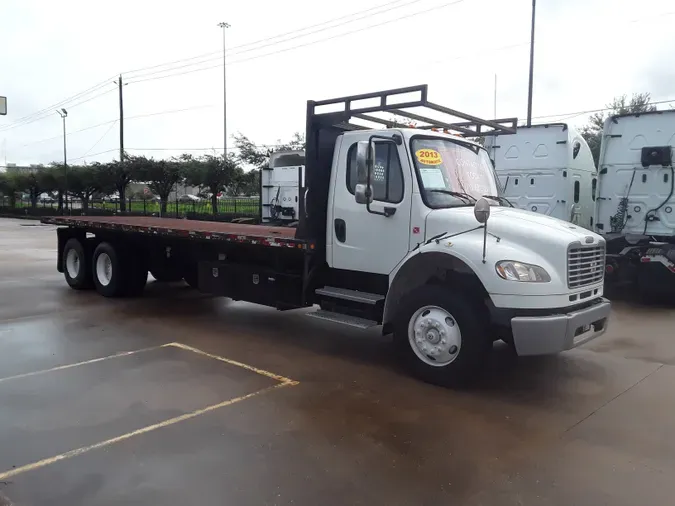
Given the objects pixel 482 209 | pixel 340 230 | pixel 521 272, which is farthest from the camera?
pixel 340 230

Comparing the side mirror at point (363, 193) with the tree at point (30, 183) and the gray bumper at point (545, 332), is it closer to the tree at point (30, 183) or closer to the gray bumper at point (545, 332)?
the gray bumper at point (545, 332)

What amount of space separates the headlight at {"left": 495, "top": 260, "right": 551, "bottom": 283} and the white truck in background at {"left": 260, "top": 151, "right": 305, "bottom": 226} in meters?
16.4

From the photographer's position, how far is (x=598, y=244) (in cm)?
602

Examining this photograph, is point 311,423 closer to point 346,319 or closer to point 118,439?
point 118,439

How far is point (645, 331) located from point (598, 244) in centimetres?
297

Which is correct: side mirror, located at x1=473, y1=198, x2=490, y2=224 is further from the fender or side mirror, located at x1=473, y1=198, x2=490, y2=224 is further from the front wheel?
the front wheel

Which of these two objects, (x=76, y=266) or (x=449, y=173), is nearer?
(x=449, y=173)

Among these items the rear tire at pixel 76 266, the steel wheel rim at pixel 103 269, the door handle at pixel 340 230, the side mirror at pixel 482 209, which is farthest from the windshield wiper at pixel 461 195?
the rear tire at pixel 76 266

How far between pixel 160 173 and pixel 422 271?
32.6 metres

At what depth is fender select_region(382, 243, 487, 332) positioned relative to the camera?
18.3ft

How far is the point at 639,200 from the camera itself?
34.6ft

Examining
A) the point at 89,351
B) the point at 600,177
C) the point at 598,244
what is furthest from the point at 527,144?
the point at 89,351

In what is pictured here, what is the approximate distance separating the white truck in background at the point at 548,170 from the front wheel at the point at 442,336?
20.2 feet

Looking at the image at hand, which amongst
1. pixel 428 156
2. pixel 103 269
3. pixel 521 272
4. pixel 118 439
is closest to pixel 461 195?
pixel 428 156
